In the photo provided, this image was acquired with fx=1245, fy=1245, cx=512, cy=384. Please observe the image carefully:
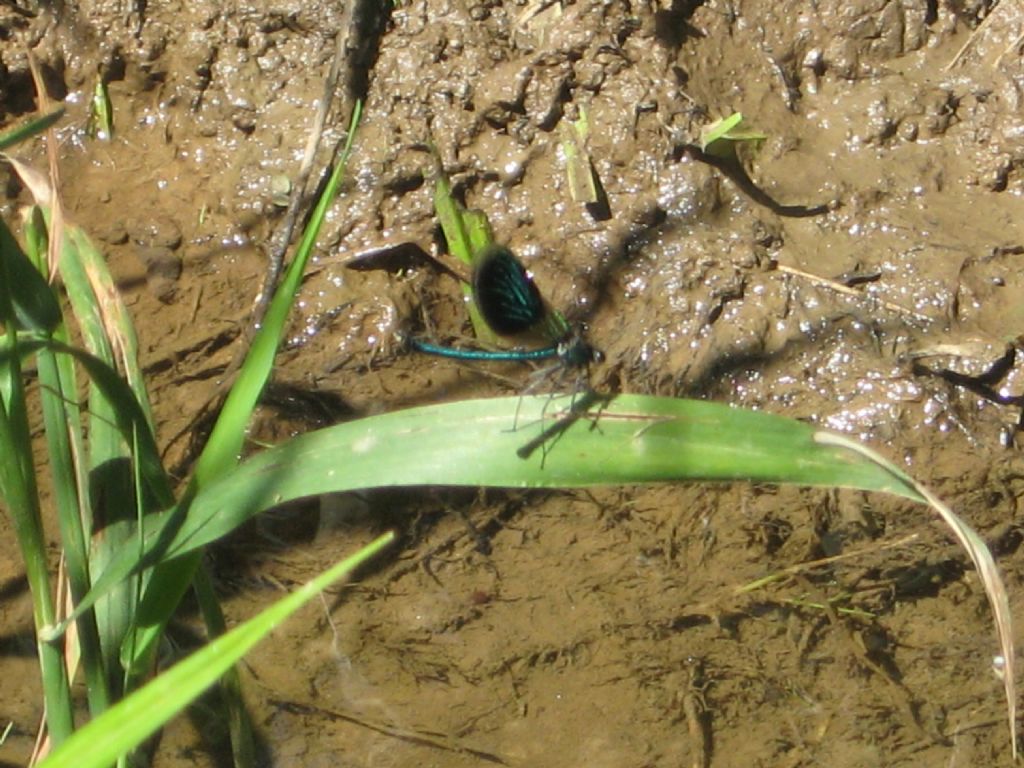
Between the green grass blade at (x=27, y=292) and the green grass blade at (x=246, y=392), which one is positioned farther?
the green grass blade at (x=246, y=392)

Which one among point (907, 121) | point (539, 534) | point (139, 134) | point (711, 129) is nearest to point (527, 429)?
point (539, 534)

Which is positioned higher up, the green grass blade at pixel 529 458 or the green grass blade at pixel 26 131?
the green grass blade at pixel 26 131

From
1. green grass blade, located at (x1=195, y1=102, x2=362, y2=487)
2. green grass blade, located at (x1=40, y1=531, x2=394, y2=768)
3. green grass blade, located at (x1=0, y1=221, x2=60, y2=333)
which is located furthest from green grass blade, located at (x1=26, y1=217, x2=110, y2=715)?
green grass blade, located at (x1=40, y1=531, x2=394, y2=768)

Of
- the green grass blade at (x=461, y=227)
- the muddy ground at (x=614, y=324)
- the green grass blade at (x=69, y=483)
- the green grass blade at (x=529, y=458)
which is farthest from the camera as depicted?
the green grass blade at (x=461, y=227)

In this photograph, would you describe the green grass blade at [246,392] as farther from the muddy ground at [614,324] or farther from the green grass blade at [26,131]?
the muddy ground at [614,324]

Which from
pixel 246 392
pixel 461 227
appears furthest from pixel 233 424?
pixel 461 227

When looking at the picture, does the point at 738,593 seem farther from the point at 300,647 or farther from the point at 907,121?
the point at 907,121

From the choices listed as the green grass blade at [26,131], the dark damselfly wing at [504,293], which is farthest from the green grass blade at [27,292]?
the dark damselfly wing at [504,293]

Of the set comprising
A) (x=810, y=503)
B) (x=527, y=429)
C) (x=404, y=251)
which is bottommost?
(x=810, y=503)

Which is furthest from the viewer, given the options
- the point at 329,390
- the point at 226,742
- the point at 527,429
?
the point at 329,390
